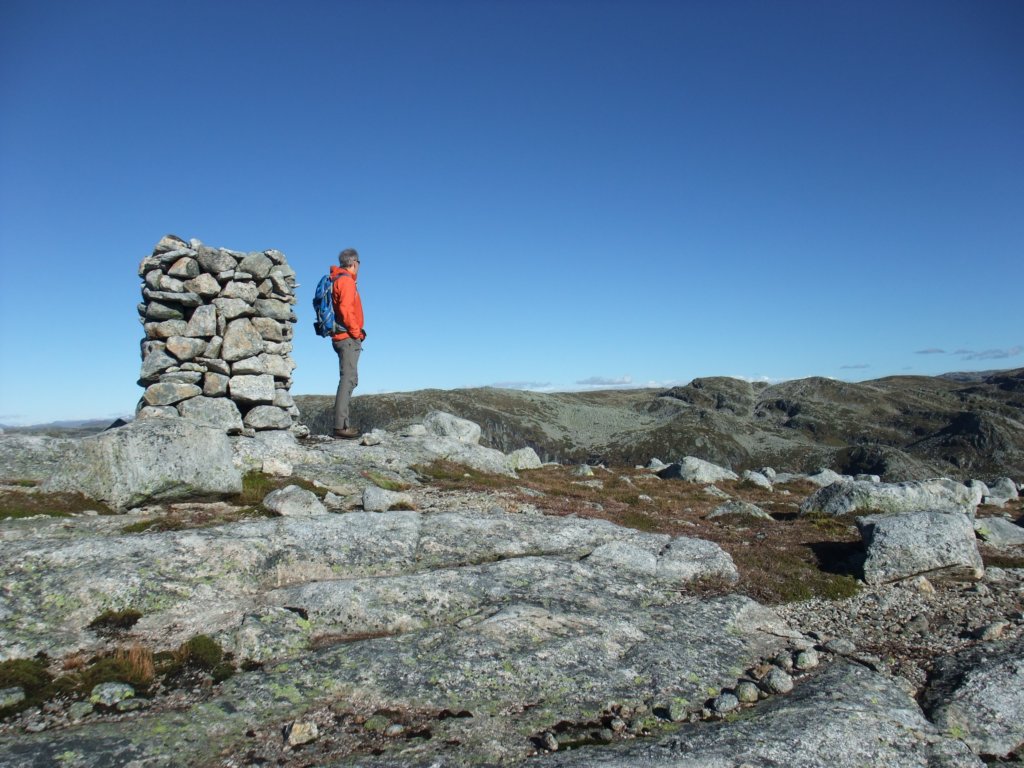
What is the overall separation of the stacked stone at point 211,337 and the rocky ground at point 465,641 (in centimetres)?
705

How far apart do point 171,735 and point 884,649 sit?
1102 cm

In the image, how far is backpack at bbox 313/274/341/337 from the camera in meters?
23.8

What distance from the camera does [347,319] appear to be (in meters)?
23.7

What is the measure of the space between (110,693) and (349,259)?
60.2ft

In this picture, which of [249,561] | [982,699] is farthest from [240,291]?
[982,699]

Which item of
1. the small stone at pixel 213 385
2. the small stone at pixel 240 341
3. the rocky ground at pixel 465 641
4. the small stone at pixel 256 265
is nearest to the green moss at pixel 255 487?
the rocky ground at pixel 465 641

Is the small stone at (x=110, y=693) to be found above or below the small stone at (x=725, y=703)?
above

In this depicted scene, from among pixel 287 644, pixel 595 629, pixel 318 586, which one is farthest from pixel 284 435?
pixel 595 629

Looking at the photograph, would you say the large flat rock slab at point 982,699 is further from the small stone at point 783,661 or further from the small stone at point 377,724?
the small stone at point 377,724

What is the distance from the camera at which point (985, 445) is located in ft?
440

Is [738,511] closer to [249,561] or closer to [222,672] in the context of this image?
[249,561]

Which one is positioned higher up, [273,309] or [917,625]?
[273,309]

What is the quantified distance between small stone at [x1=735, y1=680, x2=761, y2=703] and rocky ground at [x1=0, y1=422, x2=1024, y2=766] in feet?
0.06

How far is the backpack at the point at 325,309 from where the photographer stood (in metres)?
23.8
